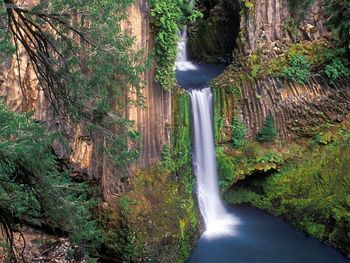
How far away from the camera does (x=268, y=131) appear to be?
41.6ft

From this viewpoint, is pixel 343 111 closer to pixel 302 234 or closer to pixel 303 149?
pixel 303 149

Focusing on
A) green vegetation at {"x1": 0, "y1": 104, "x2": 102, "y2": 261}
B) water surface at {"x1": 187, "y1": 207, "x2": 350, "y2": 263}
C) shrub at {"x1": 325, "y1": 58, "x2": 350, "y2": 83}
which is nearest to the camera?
green vegetation at {"x1": 0, "y1": 104, "x2": 102, "y2": 261}

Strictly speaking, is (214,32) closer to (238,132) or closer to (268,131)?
(238,132)

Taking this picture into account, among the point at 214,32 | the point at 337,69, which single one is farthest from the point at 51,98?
the point at 214,32

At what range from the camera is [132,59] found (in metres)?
7.35

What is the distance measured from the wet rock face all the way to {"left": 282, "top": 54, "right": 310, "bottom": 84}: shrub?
3400mm

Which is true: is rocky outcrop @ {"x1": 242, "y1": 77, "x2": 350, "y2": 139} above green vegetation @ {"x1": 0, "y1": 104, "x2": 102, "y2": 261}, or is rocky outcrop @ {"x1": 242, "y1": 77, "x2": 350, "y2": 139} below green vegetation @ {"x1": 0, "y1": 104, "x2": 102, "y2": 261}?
above

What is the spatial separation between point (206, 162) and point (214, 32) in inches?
244

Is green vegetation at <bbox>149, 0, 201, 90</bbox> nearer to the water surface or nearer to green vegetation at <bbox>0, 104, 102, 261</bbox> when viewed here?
the water surface

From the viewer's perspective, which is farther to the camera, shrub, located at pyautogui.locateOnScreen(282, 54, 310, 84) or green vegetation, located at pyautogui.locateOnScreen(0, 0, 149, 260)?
shrub, located at pyautogui.locateOnScreen(282, 54, 310, 84)

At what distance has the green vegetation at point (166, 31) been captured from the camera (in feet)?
31.2

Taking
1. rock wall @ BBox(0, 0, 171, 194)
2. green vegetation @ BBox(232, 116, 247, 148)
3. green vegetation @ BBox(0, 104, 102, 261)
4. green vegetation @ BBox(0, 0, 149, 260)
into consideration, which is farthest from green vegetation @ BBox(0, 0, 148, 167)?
green vegetation @ BBox(232, 116, 247, 148)

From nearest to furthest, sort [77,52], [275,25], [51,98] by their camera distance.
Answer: [51,98], [77,52], [275,25]

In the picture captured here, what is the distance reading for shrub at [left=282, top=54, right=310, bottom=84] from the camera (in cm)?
1238
